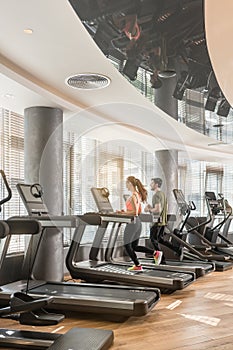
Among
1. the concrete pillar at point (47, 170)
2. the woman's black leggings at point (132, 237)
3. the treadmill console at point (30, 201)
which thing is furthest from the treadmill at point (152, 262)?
the treadmill console at point (30, 201)

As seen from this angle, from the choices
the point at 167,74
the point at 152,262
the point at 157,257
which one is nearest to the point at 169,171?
the point at 152,262

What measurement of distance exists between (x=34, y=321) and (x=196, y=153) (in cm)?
721

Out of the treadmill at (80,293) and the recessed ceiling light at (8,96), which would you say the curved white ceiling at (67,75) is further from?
the treadmill at (80,293)

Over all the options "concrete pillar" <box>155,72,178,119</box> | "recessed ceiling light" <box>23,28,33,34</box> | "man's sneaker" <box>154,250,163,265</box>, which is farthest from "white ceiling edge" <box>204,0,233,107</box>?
"man's sneaker" <box>154,250,163,265</box>

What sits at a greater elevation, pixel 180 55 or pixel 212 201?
pixel 180 55

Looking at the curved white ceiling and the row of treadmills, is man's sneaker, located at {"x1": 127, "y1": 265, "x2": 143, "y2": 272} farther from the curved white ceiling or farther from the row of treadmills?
the curved white ceiling

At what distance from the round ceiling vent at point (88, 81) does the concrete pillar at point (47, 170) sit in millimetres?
776

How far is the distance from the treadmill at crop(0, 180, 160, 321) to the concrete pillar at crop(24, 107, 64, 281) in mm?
992

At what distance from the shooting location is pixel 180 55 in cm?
409

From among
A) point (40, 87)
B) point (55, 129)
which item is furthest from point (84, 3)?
point (55, 129)

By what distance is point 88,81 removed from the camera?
464cm

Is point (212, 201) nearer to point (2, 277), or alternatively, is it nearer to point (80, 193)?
point (80, 193)

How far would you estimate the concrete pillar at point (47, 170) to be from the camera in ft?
17.1

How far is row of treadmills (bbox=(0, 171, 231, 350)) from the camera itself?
2824 millimetres
